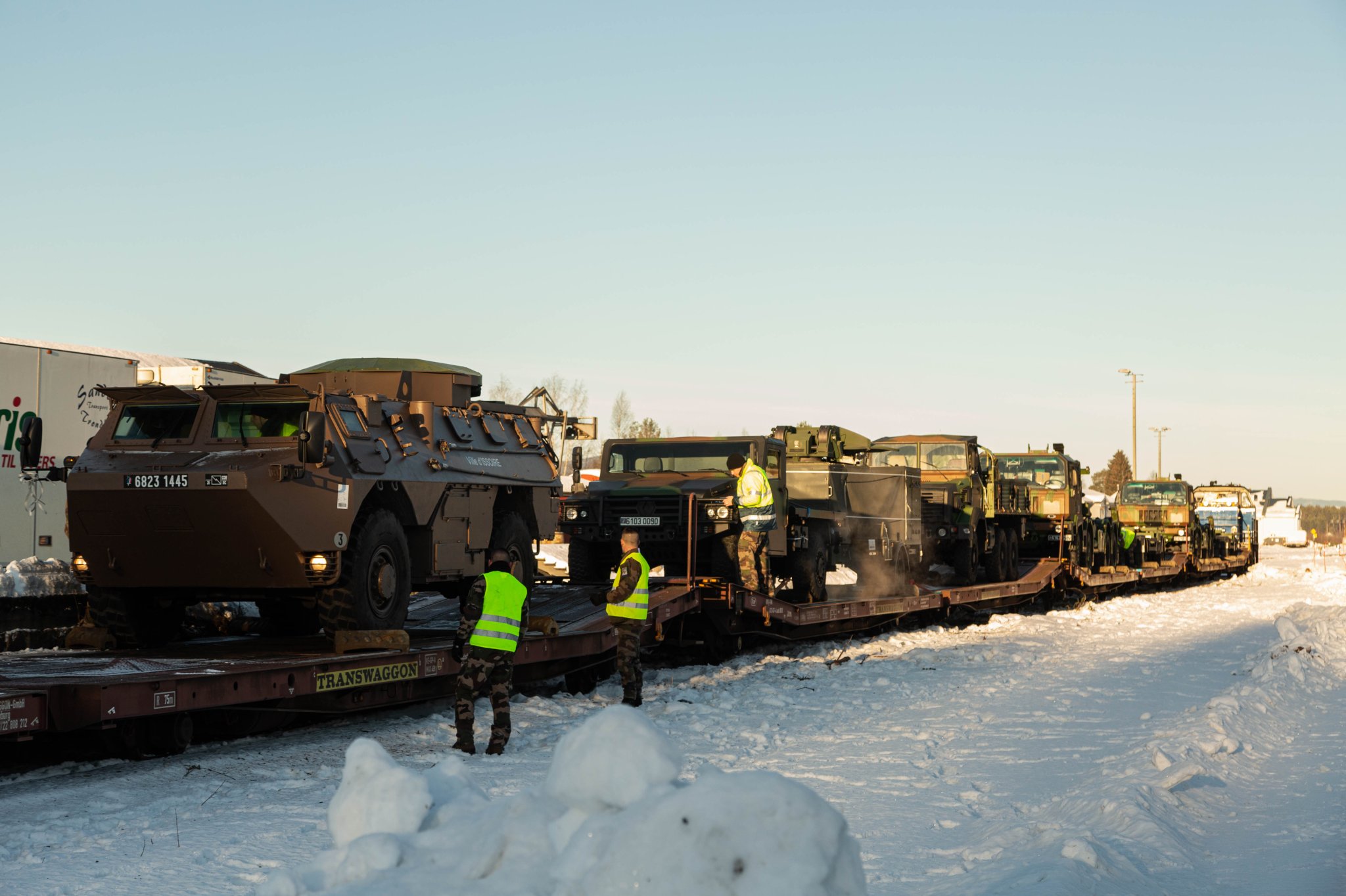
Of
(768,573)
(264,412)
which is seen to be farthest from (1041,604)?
(264,412)

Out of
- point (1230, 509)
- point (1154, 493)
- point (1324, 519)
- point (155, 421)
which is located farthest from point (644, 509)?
point (1324, 519)

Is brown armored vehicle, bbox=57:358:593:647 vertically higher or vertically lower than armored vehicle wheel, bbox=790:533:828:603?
higher

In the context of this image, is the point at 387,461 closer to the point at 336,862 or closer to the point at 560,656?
the point at 560,656

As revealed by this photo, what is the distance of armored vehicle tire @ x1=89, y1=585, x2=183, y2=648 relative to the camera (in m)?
11.0

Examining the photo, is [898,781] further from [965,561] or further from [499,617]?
[965,561]

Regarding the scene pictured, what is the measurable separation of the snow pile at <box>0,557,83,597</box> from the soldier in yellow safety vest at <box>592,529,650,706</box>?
5571 millimetres

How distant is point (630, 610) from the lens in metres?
11.8

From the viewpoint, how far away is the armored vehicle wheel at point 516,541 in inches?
537

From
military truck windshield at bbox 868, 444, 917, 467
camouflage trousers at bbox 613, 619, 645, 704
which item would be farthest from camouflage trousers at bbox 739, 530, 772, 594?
military truck windshield at bbox 868, 444, 917, 467

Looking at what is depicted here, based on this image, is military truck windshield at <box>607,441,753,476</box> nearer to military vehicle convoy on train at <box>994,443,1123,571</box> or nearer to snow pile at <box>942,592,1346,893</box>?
snow pile at <box>942,592,1346,893</box>

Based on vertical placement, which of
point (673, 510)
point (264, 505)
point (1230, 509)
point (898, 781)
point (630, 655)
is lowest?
point (898, 781)

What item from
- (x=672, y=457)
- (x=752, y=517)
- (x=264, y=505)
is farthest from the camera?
(x=672, y=457)

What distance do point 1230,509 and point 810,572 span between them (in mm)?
38703

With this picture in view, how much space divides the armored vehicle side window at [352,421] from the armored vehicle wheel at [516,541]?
Result: 243 centimetres
